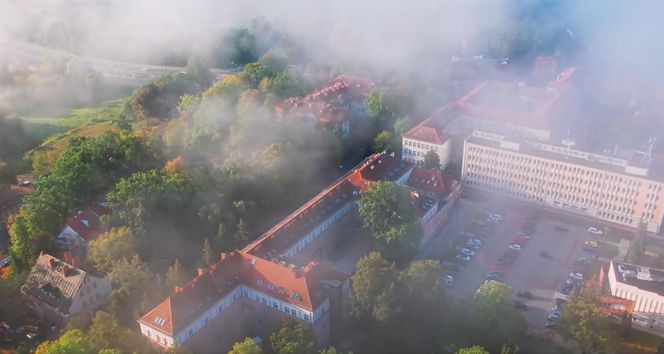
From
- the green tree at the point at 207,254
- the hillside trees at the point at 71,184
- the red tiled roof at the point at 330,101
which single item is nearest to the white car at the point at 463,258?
the green tree at the point at 207,254

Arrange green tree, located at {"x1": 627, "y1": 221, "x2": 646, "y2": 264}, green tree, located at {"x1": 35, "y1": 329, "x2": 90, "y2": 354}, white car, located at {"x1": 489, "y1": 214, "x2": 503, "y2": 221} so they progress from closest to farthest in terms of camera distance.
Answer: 1. green tree, located at {"x1": 35, "y1": 329, "x2": 90, "y2": 354}
2. green tree, located at {"x1": 627, "y1": 221, "x2": 646, "y2": 264}
3. white car, located at {"x1": 489, "y1": 214, "x2": 503, "y2": 221}

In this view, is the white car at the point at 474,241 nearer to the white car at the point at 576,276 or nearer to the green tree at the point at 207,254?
the white car at the point at 576,276

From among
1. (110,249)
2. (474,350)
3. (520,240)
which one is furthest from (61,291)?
(520,240)

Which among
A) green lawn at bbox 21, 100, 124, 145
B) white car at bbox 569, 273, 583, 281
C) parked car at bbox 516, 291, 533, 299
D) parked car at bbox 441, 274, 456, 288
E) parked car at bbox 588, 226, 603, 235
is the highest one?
A: green lawn at bbox 21, 100, 124, 145

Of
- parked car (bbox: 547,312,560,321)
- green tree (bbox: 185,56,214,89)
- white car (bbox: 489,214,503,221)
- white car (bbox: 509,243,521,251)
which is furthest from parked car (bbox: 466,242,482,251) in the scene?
green tree (bbox: 185,56,214,89)

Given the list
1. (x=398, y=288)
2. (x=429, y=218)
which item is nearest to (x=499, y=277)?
(x=429, y=218)

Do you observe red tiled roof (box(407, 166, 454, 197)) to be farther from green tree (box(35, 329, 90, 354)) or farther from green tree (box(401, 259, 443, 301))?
green tree (box(35, 329, 90, 354))

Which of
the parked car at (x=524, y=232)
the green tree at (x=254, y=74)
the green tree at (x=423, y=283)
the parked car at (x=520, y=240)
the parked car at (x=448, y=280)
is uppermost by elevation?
the green tree at (x=254, y=74)

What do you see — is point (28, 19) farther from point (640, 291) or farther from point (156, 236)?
point (640, 291)
